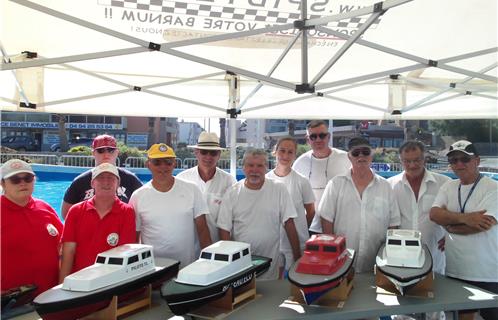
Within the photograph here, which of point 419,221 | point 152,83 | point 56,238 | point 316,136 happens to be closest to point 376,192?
point 419,221

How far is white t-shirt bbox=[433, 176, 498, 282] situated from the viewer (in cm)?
249

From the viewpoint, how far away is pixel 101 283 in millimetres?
1802

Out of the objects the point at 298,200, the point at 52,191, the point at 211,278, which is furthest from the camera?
the point at 52,191

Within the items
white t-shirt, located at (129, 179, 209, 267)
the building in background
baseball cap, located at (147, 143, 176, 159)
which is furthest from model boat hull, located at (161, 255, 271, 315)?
the building in background

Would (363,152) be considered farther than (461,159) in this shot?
Yes

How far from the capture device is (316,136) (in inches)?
139

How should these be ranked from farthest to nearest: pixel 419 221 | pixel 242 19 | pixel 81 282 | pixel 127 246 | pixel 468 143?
pixel 419 221 < pixel 242 19 < pixel 468 143 < pixel 127 246 < pixel 81 282

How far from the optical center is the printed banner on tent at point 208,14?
261 cm

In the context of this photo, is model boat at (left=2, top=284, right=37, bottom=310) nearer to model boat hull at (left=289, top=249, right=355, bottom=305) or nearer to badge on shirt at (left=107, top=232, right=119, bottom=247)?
badge on shirt at (left=107, top=232, right=119, bottom=247)

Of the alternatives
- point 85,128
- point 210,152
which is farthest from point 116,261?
point 85,128

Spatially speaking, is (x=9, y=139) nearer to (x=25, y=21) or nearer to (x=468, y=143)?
(x=25, y=21)

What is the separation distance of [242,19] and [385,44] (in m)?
1.26

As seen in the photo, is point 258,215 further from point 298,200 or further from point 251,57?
point 251,57

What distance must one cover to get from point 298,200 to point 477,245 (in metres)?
1.26
